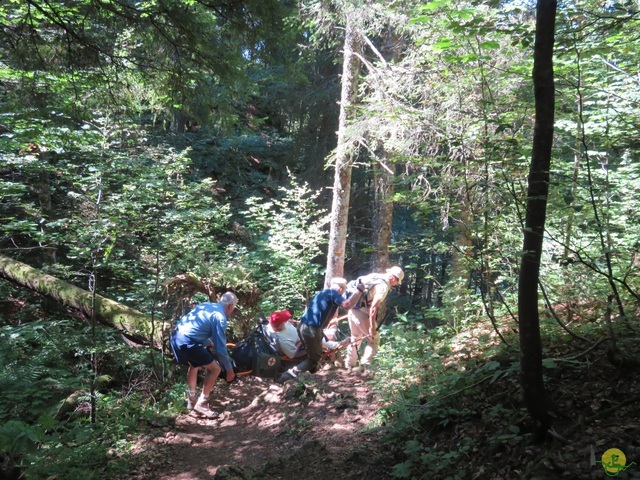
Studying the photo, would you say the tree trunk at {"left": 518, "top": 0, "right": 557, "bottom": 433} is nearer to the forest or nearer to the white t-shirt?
the forest

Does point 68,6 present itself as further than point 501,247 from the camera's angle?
No

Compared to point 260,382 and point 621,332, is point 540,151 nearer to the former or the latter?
point 621,332

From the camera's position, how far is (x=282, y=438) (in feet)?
17.0

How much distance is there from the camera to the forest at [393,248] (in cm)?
318

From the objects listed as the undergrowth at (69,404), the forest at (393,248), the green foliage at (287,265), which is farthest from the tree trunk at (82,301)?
the green foliage at (287,265)

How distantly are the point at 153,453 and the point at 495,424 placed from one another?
3.87 m

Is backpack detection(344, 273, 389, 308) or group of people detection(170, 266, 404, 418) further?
backpack detection(344, 273, 389, 308)

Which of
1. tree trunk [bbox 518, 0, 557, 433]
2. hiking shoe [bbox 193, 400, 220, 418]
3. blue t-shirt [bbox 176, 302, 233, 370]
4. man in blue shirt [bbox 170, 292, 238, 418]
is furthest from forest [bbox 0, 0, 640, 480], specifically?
blue t-shirt [bbox 176, 302, 233, 370]

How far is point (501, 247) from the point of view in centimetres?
486

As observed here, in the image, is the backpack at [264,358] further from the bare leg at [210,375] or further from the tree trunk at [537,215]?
the tree trunk at [537,215]

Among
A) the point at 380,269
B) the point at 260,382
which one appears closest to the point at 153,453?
the point at 260,382

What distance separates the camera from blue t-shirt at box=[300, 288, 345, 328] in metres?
6.78

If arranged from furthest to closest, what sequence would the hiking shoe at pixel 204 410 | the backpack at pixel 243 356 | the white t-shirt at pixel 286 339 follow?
the white t-shirt at pixel 286 339
the backpack at pixel 243 356
the hiking shoe at pixel 204 410

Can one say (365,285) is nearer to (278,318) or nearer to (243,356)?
(278,318)
